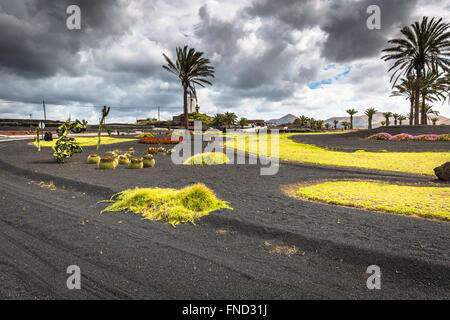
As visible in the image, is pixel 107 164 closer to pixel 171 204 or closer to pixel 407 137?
pixel 171 204

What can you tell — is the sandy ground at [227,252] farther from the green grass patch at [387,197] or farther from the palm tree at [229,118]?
the palm tree at [229,118]

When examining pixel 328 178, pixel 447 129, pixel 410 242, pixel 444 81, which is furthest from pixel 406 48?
pixel 410 242

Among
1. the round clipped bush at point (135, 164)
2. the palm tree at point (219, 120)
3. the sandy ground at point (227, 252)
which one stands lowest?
the sandy ground at point (227, 252)

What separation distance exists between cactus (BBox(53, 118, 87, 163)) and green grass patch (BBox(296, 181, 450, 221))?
13.2 metres

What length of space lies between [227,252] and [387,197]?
551cm

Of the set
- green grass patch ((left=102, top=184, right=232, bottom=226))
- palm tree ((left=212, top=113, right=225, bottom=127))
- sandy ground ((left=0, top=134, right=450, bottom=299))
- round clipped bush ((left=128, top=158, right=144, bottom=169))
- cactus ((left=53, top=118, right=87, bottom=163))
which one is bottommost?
sandy ground ((left=0, top=134, right=450, bottom=299))

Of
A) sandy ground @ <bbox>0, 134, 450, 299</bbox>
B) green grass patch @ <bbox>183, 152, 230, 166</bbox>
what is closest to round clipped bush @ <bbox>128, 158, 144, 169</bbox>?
green grass patch @ <bbox>183, 152, 230, 166</bbox>

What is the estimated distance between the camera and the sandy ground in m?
3.06

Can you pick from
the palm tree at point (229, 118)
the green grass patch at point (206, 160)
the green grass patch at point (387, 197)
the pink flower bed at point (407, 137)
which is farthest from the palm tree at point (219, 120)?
the green grass patch at point (387, 197)

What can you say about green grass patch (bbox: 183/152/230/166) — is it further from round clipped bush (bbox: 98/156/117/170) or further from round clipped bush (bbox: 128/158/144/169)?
round clipped bush (bbox: 98/156/117/170)

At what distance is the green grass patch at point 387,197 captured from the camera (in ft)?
18.8

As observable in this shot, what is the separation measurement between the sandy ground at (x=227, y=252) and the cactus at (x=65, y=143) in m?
7.52
